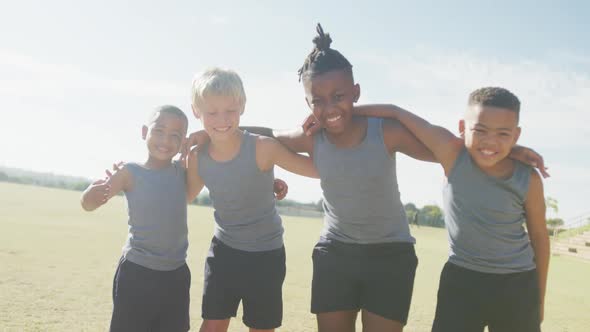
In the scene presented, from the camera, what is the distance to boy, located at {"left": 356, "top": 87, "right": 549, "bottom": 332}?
333cm

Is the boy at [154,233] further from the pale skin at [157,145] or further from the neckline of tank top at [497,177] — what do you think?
the neckline of tank top at [497,177]

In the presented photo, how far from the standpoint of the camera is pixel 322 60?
3582 millimetres

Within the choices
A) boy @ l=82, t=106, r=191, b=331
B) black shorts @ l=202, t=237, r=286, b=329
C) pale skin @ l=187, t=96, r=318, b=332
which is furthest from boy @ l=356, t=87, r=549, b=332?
boy @ l=82, t=106, r=191, b=331

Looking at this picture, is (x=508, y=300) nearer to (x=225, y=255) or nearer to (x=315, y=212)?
(x=225, y=255)

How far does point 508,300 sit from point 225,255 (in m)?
1.84

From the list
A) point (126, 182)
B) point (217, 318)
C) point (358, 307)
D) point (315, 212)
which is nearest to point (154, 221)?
point (126, 182)

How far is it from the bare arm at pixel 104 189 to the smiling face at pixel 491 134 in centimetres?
230

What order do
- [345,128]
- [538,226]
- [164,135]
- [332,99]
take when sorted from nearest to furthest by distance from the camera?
[538,226] → [332,99] → [345,128] → [164,135]

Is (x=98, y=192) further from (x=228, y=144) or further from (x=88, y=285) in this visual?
(x=88, y=285)

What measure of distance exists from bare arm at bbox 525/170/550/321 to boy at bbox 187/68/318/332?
1345 millimetres

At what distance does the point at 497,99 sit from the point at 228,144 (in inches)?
70.3

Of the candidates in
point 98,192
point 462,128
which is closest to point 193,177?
point 98,192

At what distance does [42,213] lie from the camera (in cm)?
1953

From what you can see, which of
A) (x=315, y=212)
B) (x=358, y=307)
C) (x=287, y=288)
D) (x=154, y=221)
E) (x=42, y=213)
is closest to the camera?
(x=358, y=307)
